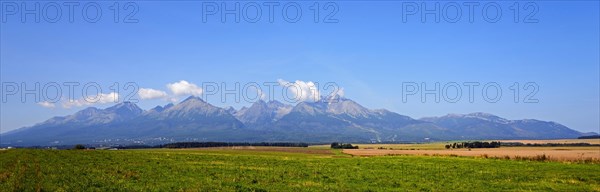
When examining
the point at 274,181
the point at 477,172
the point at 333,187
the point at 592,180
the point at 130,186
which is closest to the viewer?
the point at 130,186

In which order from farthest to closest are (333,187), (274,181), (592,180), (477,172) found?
(477,172)
(592,180)
(274,181)
(333,187)

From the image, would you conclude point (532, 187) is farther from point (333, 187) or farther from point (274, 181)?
point (274, 181)

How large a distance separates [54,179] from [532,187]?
35.1 metres

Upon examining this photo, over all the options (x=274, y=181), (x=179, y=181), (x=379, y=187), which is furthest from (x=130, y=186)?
(x=379, y=187)

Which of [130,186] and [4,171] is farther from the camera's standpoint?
[4,171]

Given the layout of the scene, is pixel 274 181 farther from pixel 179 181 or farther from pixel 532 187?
pixel 532 187

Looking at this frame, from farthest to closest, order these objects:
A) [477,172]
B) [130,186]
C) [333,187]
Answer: [477,172], [333,187], [130,186]

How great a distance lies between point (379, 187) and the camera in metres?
33.0

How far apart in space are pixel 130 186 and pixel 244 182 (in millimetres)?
8125

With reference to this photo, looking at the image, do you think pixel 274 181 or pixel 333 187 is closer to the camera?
pixel 333 187

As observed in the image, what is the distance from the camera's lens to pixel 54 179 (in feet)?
105

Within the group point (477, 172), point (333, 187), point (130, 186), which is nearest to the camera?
point (130, 186)

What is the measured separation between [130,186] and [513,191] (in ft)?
86.3

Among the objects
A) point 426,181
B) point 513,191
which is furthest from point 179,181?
point 513,191
